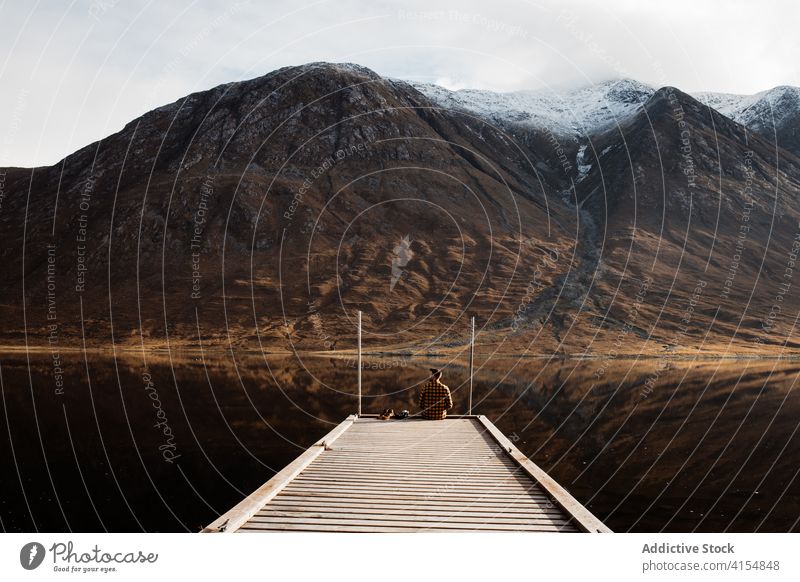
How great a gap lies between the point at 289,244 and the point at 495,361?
56166 millimetres

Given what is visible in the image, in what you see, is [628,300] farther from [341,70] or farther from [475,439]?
[475,439]

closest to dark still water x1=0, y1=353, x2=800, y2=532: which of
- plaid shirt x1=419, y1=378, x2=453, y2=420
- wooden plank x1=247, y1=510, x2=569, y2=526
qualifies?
plaid shirt x1=419, y1=378, x2=453, y2=420

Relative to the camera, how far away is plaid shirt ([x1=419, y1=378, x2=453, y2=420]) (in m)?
22.1

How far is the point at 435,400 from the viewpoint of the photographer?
A: 22109 millimetres

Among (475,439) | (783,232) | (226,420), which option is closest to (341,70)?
(783,232)

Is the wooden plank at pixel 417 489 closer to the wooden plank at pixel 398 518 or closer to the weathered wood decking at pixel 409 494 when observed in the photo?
the weathered wood decking at pixel 409 494

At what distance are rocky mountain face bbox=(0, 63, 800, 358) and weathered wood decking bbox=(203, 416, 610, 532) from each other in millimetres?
79928

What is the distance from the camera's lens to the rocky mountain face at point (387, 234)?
354 ft

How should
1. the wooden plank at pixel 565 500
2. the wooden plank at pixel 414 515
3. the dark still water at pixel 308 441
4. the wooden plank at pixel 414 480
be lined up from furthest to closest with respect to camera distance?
the dark still water at pixel 308 441, the wooden plank at pixel 414 480, the wooden plank at pixel 414 515, the wooden plank at pixel 565 500

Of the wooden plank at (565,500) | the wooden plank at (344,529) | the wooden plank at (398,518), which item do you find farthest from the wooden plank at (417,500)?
the wooden plank at (344,529)

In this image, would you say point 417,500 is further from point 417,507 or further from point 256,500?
point 256,500

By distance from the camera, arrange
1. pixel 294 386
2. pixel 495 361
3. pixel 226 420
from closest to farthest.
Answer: pixel 226 420 < pixel 294 386 < pixel 495 361

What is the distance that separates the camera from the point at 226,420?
3181cm

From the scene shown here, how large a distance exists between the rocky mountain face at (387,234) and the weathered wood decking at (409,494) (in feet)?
262
